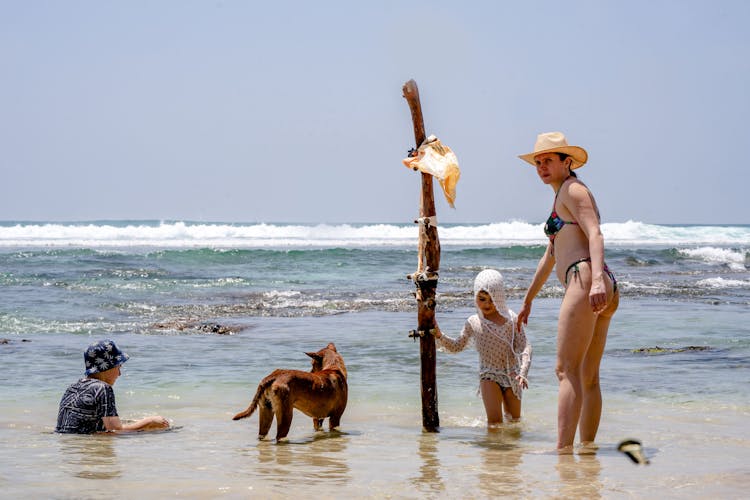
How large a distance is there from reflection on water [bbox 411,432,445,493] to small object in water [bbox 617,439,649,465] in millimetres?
1262

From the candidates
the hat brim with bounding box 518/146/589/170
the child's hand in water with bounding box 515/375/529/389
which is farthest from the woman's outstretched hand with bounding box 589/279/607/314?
the child's hand in water with bounding box 515/375/529/389

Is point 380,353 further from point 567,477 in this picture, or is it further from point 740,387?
point 567,477

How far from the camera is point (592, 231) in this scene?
5598 millimetres

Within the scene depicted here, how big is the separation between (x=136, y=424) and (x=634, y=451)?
3.73 m

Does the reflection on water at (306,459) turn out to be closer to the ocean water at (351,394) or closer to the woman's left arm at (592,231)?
the ocean water at (351,394)

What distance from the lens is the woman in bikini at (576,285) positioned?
18.4 feet

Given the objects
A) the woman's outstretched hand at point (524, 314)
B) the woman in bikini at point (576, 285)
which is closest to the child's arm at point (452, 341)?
the woman's outstretched hand at point (524, 314)

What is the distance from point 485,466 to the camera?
581cm

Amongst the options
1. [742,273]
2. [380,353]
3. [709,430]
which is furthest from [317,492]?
[742,273]

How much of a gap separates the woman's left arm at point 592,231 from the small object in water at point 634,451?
1.14 m

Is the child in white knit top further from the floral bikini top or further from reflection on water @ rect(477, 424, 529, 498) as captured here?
the floral bikini top

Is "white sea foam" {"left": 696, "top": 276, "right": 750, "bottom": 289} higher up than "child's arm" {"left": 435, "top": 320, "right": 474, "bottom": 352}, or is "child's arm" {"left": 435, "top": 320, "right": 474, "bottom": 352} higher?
"child's arm" {"left": 435, "top": 320, "right": 474, "bottom": 352}

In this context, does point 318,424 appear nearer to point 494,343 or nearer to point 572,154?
point 494,343

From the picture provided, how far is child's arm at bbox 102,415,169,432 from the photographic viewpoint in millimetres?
6895
